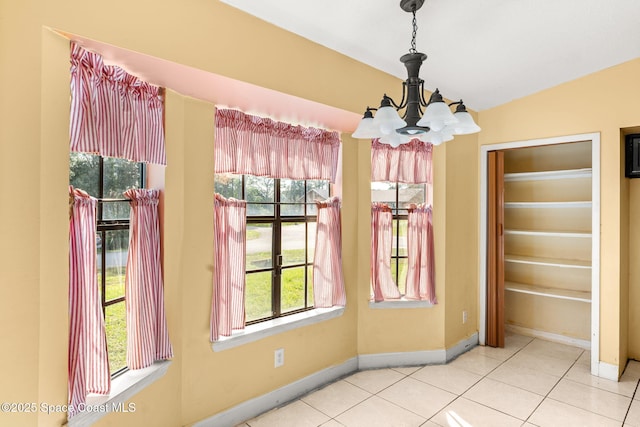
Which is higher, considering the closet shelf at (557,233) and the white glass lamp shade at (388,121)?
the white glass lamp shade at (388,121)

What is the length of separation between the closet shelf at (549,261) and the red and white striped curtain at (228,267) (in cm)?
306

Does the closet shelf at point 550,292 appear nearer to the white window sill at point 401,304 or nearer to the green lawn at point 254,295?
the white window sill at point 401,304

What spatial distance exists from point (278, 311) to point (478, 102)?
2854mm

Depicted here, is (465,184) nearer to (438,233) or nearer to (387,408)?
(438,233)

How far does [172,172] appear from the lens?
209cm

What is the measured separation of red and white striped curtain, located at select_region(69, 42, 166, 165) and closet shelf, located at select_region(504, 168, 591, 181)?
366 centimetres

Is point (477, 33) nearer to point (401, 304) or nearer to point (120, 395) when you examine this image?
point (401, 304)

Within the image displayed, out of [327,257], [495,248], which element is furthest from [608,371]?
[327,257]

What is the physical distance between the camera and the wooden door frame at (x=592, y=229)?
3.07m

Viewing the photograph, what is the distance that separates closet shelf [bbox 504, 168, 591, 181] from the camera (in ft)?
11.6

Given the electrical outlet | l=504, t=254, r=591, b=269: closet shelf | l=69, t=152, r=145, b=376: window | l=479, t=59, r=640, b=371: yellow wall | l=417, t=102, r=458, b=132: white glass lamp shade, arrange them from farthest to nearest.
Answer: l=504, t=254, r=591, b=269: closet shelf, l=479, t=59, r=640, b=371: yellow wall, the electrical outlet, l=69, t=152, r=145, b=376: window, l=417, t=102, r=458, b=132: white glass lamp shade

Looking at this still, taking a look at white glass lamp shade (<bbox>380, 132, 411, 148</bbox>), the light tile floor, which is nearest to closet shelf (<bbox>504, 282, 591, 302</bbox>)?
the light tile floor

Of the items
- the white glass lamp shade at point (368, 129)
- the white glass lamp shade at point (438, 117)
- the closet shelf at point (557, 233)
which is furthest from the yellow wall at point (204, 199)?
the white glass lamp shade at point (438, 117)

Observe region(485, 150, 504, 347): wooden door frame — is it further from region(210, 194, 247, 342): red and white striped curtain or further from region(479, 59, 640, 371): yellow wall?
region(210, 194, 247, 342): red and white striped curtain
